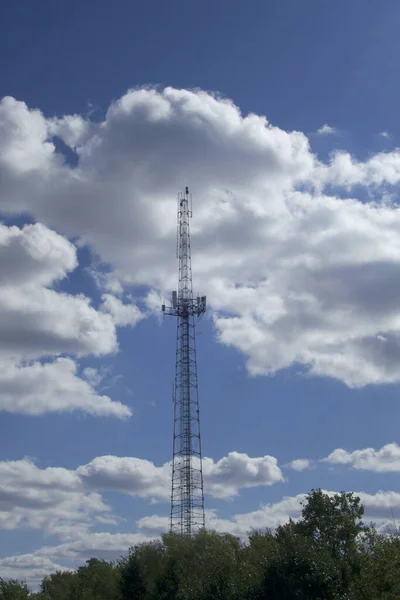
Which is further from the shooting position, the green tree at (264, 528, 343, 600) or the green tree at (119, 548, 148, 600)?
the green tree at (119, 548, 148, 600)

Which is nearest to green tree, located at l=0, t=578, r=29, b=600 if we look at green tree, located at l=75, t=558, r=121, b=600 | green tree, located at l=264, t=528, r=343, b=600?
green tree, located at l=75, t=558, r=121, b=600

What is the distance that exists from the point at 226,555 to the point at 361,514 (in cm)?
1545

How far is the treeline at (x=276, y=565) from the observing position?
56625mm

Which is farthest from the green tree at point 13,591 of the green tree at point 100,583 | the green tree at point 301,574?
the green tree at point 301,574

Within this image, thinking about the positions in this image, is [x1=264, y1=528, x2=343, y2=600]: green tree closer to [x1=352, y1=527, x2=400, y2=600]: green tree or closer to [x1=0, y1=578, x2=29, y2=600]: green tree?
[x1=352, y1=527, x2=400, y2=600]: green tree

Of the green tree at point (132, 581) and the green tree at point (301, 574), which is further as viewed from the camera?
the green tree at point (132, 581)

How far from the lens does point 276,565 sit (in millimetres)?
64250

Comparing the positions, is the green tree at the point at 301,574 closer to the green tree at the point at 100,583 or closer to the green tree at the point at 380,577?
the green tree at the point at 380,577

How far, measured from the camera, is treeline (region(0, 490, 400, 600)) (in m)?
56.6

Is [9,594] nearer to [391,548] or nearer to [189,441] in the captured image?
[189,441]

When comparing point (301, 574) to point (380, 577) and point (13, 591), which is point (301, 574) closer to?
point (380, 577)

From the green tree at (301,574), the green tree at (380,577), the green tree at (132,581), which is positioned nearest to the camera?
the green tree at (380,577)

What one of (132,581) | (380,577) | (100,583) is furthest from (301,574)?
(100,583)

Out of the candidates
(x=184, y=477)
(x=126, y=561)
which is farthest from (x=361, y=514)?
(x=126, y=561)
